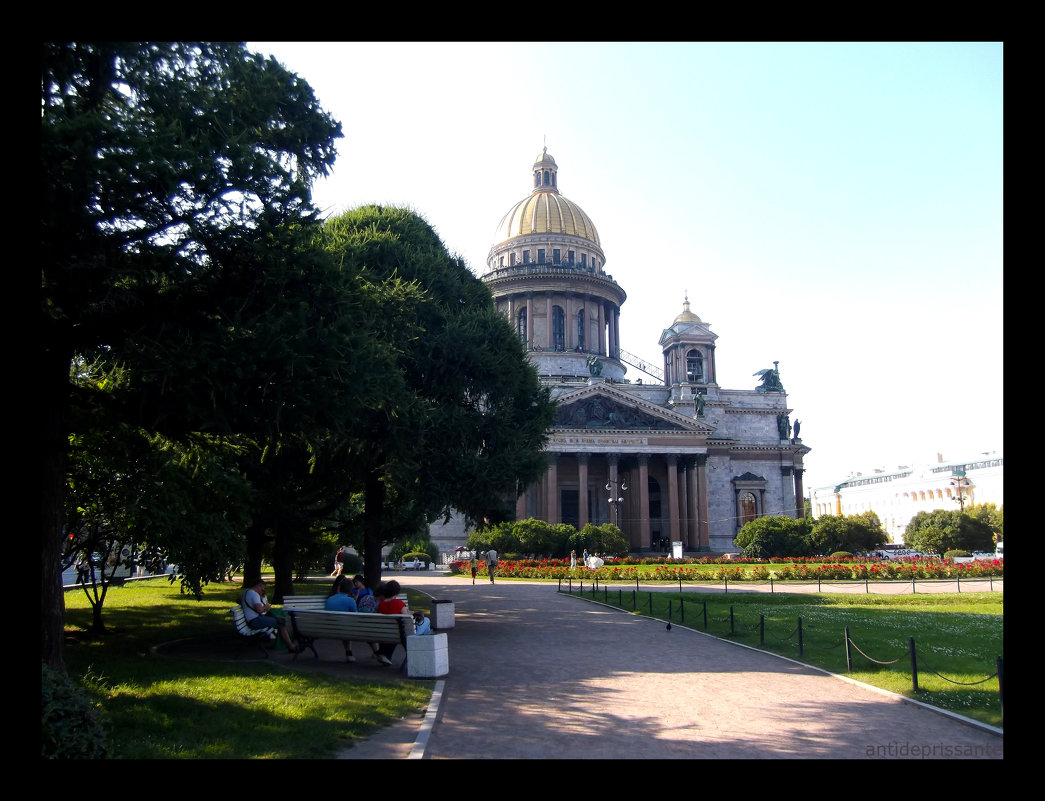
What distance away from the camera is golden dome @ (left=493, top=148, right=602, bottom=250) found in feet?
276

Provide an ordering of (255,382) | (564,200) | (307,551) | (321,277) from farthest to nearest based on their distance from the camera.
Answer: (564,200) < (307,551) < (321,277) < (255,382)

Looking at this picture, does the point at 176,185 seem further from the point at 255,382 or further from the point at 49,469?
the point at 49,469

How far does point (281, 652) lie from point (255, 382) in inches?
227

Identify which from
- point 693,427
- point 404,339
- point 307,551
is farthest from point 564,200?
point 404,339

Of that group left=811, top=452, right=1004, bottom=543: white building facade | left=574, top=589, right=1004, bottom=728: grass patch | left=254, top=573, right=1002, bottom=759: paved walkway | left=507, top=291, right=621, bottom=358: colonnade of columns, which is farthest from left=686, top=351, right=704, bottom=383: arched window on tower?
left=254, top=573, right=1002, bottom=759: paved walkway

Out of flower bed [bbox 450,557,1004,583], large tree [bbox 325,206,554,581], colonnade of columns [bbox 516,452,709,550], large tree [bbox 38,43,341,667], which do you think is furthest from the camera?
colonnade of columns [bbox 516,452,709,550]

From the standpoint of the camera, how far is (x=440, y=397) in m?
24.9

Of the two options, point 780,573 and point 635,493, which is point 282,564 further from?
point 635,493

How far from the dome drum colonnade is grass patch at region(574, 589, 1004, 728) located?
34747mm

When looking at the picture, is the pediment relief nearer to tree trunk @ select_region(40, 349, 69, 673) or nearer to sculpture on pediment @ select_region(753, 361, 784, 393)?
sculpture on pediment @ select_region(753, 361, 784, 393)

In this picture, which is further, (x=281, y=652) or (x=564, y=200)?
(x=564, y=200)

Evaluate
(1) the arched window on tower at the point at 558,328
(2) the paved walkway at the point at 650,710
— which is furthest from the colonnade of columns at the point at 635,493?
(2) the paved walkway at the point at 650,710

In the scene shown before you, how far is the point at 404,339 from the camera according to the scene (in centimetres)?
2344

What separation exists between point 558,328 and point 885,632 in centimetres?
6446
